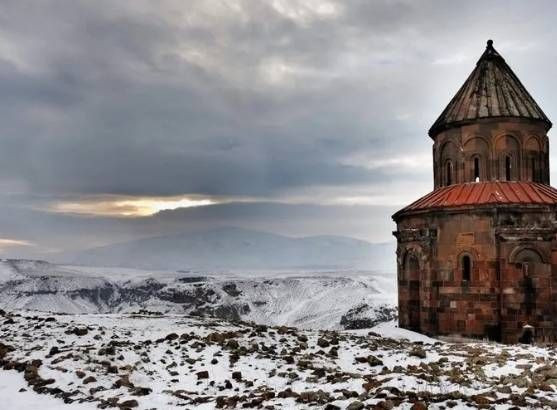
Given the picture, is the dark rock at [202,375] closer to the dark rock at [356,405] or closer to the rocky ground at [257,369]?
the rocky ground at [257,369]

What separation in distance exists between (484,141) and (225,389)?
1535 cm

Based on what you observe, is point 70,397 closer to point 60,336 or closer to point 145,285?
point 60,336

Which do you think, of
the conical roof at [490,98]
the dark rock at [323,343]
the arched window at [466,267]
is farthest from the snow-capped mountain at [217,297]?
the dark rock at [323,343]

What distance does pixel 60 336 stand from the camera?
16.2 metres

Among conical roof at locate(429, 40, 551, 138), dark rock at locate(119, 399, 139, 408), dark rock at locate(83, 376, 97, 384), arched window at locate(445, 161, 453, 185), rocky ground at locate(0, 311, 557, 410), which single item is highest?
conical roof at locate(429, 40, 551, 138)

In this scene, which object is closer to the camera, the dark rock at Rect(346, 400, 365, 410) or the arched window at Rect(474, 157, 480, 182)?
the dark rock at Rect(346, 400, 365, 410)

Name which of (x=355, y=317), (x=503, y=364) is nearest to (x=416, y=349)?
(x=503, y=364)

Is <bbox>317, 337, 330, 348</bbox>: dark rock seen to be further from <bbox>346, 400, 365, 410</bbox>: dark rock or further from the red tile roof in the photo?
the red tile roof

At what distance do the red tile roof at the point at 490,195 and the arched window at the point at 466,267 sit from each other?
2010 millimetres

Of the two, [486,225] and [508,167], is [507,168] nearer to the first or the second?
[508,167]

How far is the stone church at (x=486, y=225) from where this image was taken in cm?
1936

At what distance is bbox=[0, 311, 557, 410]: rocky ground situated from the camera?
9766 mm

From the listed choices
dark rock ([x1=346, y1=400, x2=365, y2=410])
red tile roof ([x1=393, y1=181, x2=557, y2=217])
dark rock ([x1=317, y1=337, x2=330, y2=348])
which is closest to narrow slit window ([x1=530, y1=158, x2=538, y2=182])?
red tile roof ([x1=393, y1=181, x2=557, y2=217])

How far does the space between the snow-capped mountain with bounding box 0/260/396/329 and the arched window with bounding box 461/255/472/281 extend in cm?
4484
